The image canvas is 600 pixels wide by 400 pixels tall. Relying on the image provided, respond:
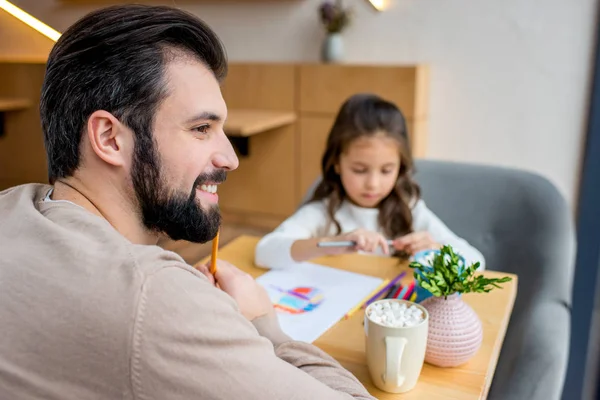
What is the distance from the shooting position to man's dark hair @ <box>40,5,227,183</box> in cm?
75

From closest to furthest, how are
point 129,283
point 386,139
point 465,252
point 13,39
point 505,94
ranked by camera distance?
point 129,283
point 13,39
point 465,252
point 386,139
point 505,94

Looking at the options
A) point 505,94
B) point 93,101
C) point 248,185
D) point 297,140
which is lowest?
point 248,185

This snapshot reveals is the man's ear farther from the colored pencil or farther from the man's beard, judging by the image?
the colored pencil

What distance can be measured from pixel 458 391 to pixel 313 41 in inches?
116

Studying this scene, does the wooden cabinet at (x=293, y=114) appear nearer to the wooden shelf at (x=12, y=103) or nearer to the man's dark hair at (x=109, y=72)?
the wooden shelf at (x=12, y=103)

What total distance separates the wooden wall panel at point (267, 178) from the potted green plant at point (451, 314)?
2623mm

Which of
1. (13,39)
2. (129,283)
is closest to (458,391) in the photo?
(129,283)

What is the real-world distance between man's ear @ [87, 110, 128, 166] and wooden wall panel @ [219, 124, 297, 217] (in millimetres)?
2702

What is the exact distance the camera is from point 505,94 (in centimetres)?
308

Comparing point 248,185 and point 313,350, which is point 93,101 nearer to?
point 313,350

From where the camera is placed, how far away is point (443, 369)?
88 cm

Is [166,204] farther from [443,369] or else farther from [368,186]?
[368,186]

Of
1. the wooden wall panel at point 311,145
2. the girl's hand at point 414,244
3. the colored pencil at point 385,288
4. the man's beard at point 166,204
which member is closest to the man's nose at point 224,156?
the man's beard at point 166,204

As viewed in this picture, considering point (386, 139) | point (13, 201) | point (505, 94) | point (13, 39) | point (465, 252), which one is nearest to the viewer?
point (13, 201)
